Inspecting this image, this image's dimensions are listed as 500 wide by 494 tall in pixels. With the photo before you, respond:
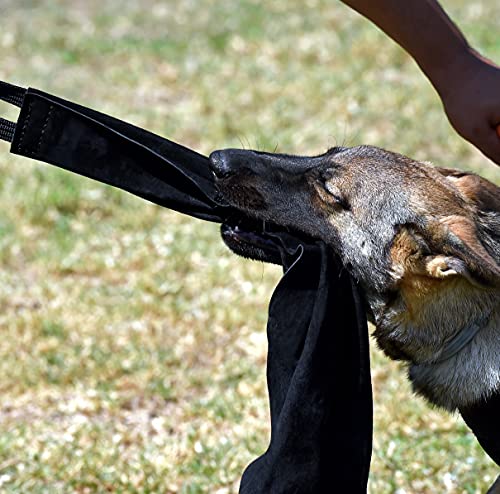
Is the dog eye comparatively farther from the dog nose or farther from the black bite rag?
the dog nose

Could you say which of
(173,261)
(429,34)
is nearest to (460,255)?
(429,34)

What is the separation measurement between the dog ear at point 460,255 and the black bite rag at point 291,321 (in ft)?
0.96

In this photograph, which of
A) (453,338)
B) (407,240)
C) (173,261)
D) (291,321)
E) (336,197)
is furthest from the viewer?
(173,261)

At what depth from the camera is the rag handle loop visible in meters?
3.68

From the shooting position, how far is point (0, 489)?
195 inches

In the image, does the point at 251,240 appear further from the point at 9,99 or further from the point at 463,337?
the point at 9,99

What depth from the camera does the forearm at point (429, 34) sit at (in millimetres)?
3760

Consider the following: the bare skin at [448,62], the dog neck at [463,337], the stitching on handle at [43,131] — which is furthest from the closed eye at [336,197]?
the stitching on handle at [43,131]

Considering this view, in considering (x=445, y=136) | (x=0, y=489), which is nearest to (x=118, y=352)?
(x=0, y=489)

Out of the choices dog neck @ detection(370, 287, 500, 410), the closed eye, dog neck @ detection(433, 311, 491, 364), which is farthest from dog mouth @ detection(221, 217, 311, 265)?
dog neck @ detection(433, 311, 491, 364)

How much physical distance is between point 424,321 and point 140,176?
106 cm

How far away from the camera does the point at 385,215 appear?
3777 millimetres

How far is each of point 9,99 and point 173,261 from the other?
3.99m

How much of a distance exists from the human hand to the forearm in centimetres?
2
